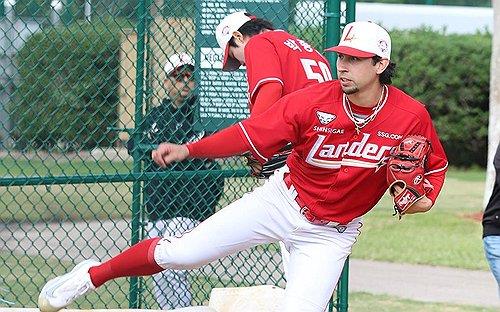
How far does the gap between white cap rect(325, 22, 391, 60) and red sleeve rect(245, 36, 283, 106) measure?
532 millimetres

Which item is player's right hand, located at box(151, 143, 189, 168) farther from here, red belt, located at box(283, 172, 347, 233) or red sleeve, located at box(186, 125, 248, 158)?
red belt, located at box(283, 172, 347, 233)

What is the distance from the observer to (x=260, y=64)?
5.93m

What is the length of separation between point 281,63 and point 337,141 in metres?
0.82

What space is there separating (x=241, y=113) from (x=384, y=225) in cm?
691

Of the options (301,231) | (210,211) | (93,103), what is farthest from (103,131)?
(301,231)

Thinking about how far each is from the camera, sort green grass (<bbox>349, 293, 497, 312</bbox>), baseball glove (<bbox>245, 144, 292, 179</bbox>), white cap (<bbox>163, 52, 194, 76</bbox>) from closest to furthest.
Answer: baseball glove (<bbox>245, 144, 292, 179</bbox>), white cap (<bbox>163, 52, 194, 76</bbox>), green grass (<bbox>349, 293, 497, 312</bbox>)

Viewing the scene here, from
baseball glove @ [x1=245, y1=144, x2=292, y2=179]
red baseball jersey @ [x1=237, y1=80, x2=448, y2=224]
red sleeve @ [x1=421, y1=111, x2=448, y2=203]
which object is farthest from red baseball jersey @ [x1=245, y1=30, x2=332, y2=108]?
red sleeve @ [x1=421, y1=111, x2=448, y2=203]

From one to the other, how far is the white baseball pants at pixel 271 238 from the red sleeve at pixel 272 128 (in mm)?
404

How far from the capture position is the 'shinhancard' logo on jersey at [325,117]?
534 centimetres

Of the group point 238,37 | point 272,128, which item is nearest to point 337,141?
point 272,128

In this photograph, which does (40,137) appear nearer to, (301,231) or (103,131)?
(103,131)

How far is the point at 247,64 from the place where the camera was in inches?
236

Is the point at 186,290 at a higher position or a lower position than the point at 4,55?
lower

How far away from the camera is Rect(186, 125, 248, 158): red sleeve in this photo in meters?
5.23
